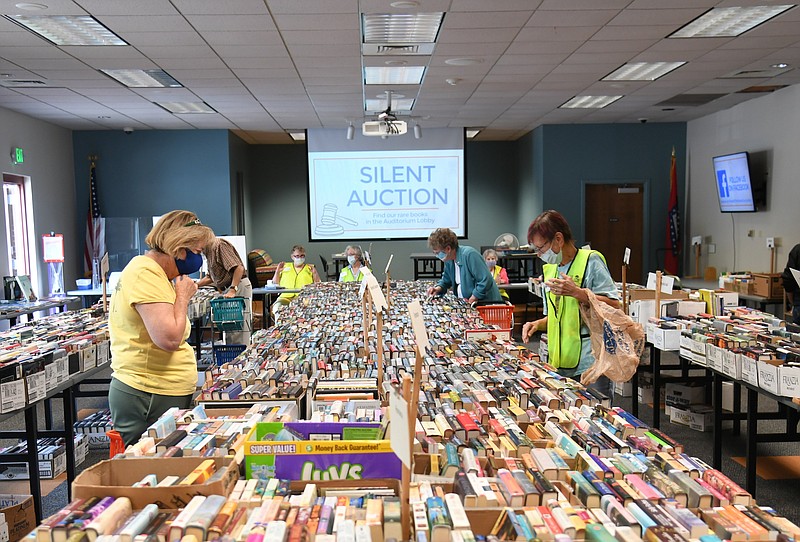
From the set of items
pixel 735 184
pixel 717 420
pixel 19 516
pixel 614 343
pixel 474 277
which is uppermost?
pixel 735 184

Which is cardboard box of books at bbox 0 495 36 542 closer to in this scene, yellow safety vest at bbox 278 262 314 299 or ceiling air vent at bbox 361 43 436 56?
ceiling air vent at bbox 361 43 436 56

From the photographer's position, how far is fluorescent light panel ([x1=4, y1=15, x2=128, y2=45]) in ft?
16.6

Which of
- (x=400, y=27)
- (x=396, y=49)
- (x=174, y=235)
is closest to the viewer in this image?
(x=174, y=235)

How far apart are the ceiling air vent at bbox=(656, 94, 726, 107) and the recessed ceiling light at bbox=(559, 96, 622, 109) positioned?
76cm

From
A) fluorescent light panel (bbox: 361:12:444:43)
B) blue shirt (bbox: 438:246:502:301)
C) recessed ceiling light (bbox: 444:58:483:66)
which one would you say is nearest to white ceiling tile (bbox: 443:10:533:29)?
fluorescent light panel (bbox: 361:12:444:43)

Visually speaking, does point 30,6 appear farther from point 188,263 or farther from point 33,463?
point 33,463

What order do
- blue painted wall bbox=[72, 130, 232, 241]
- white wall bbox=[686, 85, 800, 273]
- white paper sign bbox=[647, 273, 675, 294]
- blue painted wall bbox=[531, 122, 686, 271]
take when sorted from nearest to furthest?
white paper sign bbox=[647, 273, 675, 294], white wall bbox=[686, 85, 800, 273], blue painted wall bbox=[72, 130, 232, 241], blue painted wall bbox=[531, 122, 686, 271]

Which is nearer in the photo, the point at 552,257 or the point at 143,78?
the point at 552,257

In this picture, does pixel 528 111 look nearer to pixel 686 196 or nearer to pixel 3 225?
pixel 686 196

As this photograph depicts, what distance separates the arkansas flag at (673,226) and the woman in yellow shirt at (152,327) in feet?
32.5

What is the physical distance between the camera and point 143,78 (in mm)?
7230

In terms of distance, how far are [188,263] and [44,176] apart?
819 centimetres

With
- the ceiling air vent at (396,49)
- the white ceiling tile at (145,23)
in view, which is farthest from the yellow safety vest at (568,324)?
the white ceiling tile at (145,23)

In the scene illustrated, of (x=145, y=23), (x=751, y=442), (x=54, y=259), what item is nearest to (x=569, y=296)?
(x=751, y=442)
